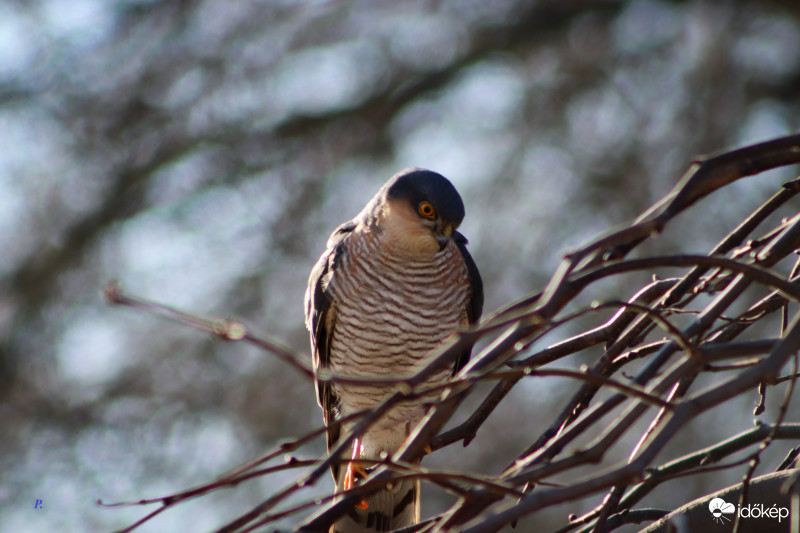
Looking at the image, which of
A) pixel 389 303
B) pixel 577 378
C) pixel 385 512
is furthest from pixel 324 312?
pixel 577 378

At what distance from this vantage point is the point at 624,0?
12.4m

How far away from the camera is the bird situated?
14.8 ft

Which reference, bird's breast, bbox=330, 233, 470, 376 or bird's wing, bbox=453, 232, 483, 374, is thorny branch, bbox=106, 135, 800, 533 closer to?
bird's breast, bbox=330, 233, 470, 376

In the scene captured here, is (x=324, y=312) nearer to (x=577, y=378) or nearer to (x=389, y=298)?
(x=389, y=298)

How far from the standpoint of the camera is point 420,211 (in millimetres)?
4406

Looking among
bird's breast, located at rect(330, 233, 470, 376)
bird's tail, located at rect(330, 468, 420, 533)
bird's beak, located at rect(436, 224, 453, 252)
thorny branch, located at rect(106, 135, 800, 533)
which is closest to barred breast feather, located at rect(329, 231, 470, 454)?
bird's breast, located at rect(330, 233, 470, 376)

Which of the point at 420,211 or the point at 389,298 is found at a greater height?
the point at 420,211

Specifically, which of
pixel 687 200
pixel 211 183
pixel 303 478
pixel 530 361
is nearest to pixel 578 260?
pixel 687 200

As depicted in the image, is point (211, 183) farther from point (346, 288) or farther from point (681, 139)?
point (346, 288)

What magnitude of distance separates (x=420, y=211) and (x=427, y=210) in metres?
0.04

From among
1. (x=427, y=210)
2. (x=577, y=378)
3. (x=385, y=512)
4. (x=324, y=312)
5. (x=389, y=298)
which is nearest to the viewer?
(x=577, y=378)

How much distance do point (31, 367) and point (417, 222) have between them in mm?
8900

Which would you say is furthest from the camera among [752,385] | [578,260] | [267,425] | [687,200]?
A: [267,425]

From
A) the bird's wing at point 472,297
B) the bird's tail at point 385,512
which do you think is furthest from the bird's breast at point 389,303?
the bird's tail at point 385,512
